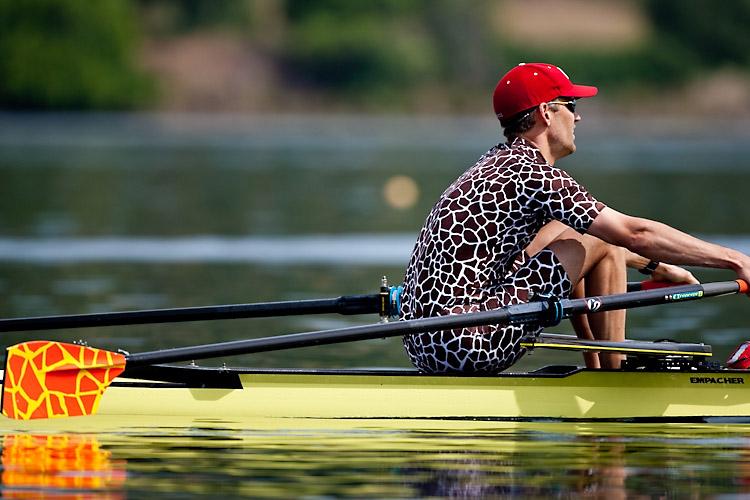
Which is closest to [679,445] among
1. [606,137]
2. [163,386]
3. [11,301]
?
[163,386]

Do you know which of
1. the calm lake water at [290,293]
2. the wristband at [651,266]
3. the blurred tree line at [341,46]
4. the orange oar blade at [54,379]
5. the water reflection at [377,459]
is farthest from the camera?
the blurred tree line at [341,46]

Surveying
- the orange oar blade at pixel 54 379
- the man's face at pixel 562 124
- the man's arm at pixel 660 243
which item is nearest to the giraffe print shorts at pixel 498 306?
the man's arm at pixel 660 243

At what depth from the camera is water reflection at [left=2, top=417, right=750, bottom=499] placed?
24.4 ft

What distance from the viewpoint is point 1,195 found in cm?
3075

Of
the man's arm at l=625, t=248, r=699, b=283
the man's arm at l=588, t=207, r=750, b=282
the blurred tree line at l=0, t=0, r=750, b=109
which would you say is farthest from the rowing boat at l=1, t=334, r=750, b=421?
the blurred tree line at l=0, t=0, r=750, b=109

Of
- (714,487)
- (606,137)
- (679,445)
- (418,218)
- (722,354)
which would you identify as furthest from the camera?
(606,137)

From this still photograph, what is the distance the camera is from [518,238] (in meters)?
8.80

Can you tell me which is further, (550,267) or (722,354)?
(722,354)

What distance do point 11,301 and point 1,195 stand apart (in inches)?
634

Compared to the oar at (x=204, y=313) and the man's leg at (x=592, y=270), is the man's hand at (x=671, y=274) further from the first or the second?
the oar at (x=204, y=313)

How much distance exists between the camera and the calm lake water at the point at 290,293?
25.2 feet

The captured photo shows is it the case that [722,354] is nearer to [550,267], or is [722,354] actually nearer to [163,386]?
[550,267]

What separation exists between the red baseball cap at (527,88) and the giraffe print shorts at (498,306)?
0.68 metres

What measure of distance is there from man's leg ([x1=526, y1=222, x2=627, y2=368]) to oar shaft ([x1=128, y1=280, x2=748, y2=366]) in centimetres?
22
